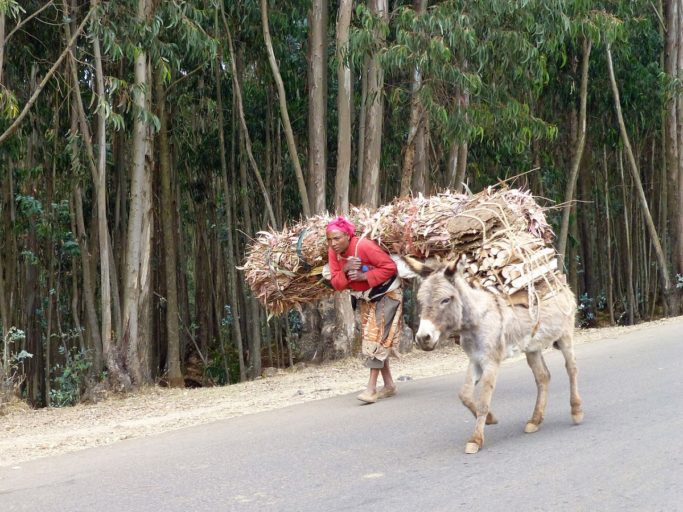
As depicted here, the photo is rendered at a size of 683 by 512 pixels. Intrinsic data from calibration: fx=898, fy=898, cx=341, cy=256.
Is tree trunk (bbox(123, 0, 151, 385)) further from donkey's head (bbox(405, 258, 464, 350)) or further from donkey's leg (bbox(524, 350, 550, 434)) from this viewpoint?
donkey's head (bbox(405, 258, 464, 350))

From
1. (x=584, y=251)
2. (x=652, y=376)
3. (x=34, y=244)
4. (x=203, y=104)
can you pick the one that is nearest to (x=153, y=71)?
(x=203, y=104)

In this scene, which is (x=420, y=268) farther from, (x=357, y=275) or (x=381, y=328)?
(x=381, y=328)

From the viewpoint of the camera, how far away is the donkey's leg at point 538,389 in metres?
7.30

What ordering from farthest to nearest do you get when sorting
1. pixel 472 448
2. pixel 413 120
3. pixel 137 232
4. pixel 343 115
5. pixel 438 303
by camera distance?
pixel 413 120
pixel 343 115
pixel 137 232
pixel 472 448
pixel 438 303

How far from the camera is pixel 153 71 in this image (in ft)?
56.8

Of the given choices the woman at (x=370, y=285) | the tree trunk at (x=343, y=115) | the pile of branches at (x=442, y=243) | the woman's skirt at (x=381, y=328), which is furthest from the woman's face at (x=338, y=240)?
the tree trunk at (x=343, y=115)

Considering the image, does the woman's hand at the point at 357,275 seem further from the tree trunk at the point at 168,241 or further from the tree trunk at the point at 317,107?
the tree trunk at the point at 168,241

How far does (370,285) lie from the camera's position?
29.3 feet

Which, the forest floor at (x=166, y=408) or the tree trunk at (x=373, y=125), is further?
the tree trunk at (x=373, y=125)

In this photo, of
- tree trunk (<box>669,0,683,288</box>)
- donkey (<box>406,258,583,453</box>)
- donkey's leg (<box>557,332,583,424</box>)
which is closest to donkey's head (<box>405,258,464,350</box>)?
donkey (<box>406,258,583,453</box>)

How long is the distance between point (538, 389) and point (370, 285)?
219cm

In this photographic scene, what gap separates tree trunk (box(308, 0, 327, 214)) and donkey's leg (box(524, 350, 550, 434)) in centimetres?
873

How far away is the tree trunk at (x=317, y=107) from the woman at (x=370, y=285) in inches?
269

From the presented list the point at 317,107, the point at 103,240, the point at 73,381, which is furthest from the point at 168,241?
the point at 103,240
